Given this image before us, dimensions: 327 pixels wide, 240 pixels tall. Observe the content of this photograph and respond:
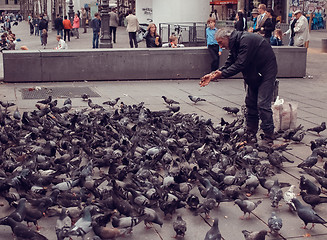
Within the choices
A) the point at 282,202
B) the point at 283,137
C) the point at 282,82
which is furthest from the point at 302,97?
the point at 282,202

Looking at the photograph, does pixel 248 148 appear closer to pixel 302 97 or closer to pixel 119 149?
pixel 119 149

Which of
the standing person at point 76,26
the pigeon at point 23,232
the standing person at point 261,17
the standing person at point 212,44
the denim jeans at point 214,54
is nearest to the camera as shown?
the pigeon at point 23,232

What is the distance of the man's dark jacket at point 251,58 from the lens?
8204mm

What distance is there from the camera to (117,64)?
52.2 feet

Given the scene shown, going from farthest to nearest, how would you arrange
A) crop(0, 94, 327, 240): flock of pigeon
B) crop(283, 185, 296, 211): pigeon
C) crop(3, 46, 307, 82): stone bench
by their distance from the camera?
1. crop(3, 46, 307, 82): stone bench
2. crop(283, 185, 296, 211): pigeon
3. crop(0, 94, 327, 240): flock of pigeon

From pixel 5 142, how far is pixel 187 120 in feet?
10.7

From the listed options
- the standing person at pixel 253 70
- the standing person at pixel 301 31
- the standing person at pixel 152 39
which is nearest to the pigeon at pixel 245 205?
the standing person at pixel 253 70

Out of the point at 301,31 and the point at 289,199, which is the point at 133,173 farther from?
the point at 301,31

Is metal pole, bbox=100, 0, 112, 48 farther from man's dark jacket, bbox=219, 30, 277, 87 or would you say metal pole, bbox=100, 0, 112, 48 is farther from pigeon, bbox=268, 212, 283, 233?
pigeon, bbox=268, 212, 283, 233

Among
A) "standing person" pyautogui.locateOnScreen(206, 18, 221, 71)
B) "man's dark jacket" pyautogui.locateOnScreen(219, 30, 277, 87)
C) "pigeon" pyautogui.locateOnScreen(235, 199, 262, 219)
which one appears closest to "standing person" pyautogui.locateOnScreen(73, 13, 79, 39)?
"standing person" pyautogui.locateOnScreen(206, 18, 221, 71)

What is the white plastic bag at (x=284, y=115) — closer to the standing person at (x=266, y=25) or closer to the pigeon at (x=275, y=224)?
the pigeon at (x=275, y=224)

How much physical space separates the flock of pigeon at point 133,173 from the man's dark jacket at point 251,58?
0.97 m

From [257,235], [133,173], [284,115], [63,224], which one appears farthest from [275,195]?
[284,115]

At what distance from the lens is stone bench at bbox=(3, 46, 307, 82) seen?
15.3 m
